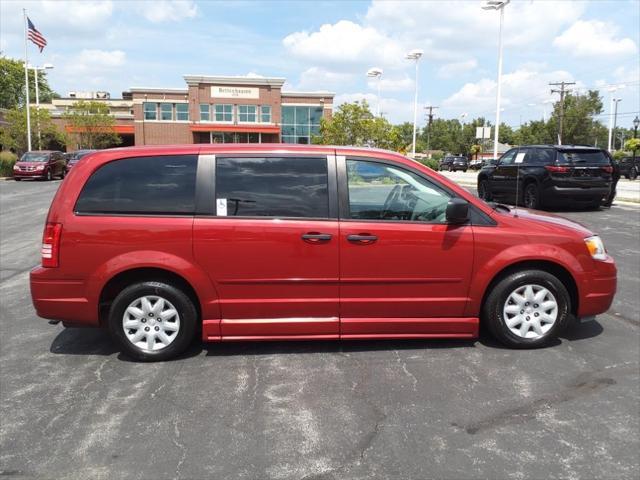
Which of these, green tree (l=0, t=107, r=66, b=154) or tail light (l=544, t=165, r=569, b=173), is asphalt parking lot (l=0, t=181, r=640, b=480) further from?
green tree (l=0, t=107, r=66, b=154)

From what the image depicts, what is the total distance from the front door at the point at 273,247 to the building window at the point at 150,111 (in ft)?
217

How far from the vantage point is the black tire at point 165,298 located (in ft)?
14.5

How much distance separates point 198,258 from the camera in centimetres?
438

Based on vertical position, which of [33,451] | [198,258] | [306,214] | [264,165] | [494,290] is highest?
[264,165]

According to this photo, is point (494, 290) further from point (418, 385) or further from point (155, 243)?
point (155, 243)

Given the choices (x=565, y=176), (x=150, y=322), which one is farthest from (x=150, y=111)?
(x=150, y=322)

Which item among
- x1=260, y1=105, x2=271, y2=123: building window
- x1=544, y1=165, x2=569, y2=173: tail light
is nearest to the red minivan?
x1=544, y1=165, x2=569, y2=173: tail light

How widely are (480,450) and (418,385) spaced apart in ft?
2.94

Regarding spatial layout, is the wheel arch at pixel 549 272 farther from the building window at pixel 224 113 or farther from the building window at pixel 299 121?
the building window at pixel 224 113

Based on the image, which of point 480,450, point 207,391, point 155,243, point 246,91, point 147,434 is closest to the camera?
Answer: point 480,450

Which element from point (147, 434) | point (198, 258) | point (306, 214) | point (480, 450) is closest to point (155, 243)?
point (198, 258)

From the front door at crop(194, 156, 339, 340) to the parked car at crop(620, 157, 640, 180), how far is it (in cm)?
3877

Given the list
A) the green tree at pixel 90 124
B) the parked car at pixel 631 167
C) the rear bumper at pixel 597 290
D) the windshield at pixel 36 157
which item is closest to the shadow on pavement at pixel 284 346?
the rear bumper at pixel 597 290

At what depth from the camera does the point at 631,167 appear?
37125 millimetres
